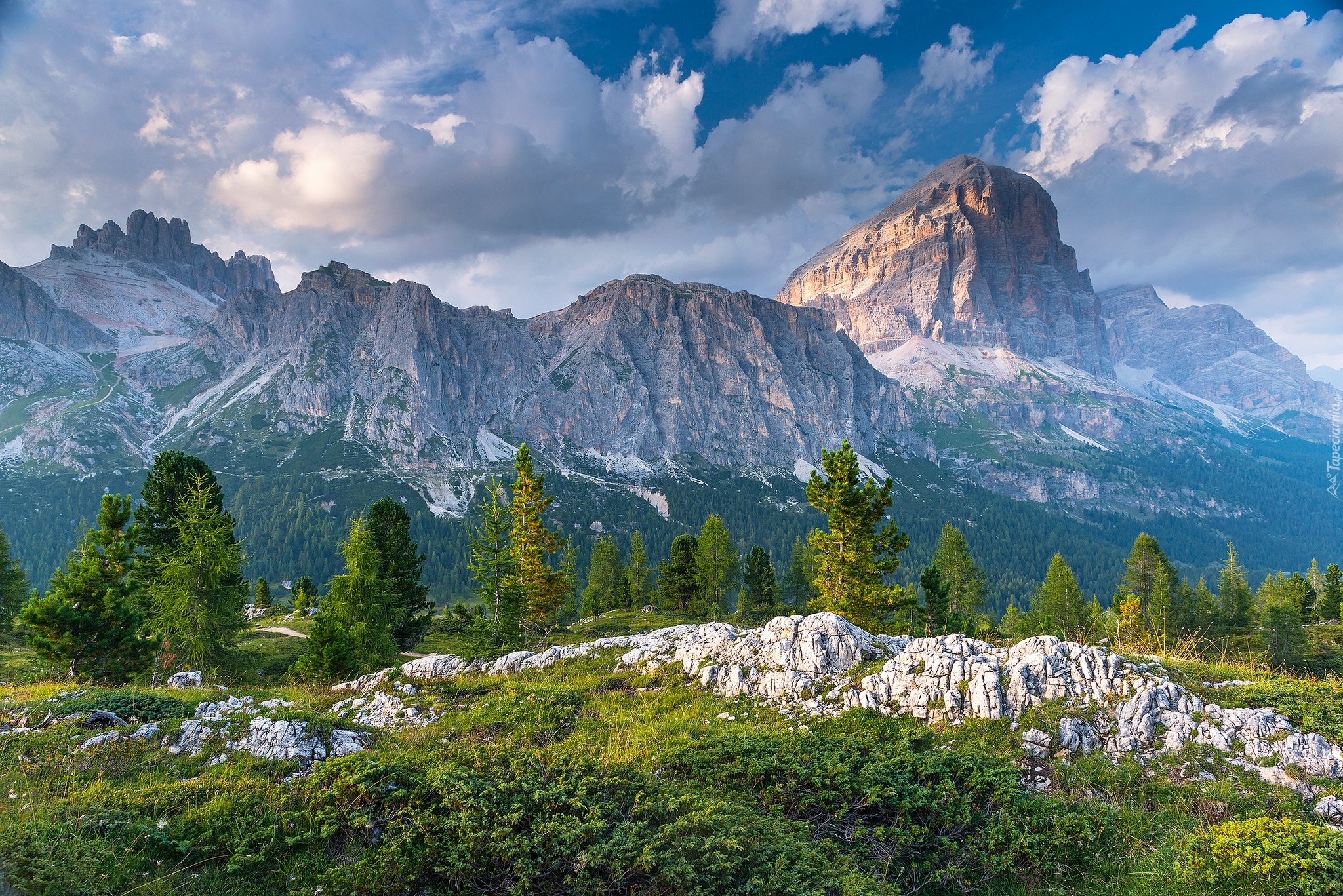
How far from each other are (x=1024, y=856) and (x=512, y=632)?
28888 millimetres

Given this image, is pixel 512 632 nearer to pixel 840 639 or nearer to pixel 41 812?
pixel 840 639

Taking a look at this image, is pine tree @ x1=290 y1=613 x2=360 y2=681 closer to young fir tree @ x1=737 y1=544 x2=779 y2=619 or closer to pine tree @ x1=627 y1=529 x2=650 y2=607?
young fir tree @ x1=737 y1=544 x2=779 y2=619

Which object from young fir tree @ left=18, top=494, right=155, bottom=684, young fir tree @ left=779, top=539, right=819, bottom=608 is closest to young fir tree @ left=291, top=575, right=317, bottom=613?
young fir tree @ left=18, top=494, right=155, bottom=684

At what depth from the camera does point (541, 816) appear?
8.09 m

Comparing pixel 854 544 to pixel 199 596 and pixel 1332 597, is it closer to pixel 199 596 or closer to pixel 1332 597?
pixel 199 596

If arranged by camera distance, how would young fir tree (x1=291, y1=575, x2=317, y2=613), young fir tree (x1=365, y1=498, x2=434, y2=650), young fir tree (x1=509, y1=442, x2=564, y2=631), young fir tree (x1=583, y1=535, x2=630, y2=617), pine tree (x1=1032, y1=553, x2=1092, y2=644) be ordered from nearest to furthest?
young fir tree (x1=509, y1=442, x2=564, y2=631) → young fir tree (x1=365, y1=498, x2=434, y2=650) → pine tree (x1=1032, y1=553, x2=1092, y2=644) → young fir tree (x1=291, y1=575, x2=317, y2=613) → young fir tree (x1=583, y1=535, x2=630, y2=617)

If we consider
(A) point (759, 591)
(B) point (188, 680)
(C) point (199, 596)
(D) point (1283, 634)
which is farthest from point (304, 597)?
(D) point (1283, 634)

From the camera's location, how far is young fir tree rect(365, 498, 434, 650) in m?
38.2

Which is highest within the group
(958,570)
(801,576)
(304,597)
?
(304,597)

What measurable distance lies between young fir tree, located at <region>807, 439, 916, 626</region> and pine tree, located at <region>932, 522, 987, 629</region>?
3354cm

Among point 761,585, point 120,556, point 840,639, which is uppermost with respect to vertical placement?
point 120,556

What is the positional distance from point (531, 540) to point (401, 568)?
32.9 feet

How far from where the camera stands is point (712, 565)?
213ft

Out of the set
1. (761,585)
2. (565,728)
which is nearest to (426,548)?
(761,585)
